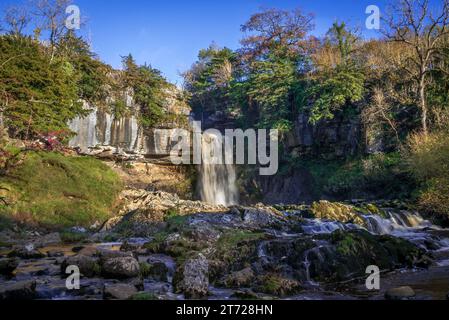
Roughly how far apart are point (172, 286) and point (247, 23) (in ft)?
122

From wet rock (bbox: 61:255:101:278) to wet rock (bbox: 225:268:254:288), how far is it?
3182 millimetres

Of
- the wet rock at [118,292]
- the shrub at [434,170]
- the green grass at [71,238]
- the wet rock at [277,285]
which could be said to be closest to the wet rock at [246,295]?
the wet rock at [277,285]

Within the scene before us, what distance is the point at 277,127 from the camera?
3128cm

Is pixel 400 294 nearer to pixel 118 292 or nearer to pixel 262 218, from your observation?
pixel 118 292

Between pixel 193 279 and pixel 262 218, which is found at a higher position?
pixel 262 218

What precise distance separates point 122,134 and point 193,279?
78.9ft

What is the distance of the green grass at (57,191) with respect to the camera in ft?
63.5

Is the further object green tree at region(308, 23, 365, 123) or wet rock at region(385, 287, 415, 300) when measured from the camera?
green tree at region(308, 23, 365, 123)

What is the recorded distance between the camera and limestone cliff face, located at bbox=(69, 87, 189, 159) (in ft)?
90.7

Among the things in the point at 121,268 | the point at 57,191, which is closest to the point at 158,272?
the point at 121,268

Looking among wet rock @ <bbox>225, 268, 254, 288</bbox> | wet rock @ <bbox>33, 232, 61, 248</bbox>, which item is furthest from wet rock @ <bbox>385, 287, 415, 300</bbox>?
wet rock @ <bbox>33, 232, 61, 248</bbox>

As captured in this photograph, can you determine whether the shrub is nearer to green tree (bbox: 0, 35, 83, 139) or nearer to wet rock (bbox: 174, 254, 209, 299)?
wet rock (bbox: 174, 254, 209, 299)

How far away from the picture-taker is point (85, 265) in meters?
8.80

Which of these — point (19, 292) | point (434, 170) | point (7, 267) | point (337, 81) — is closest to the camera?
point (19, 292)
